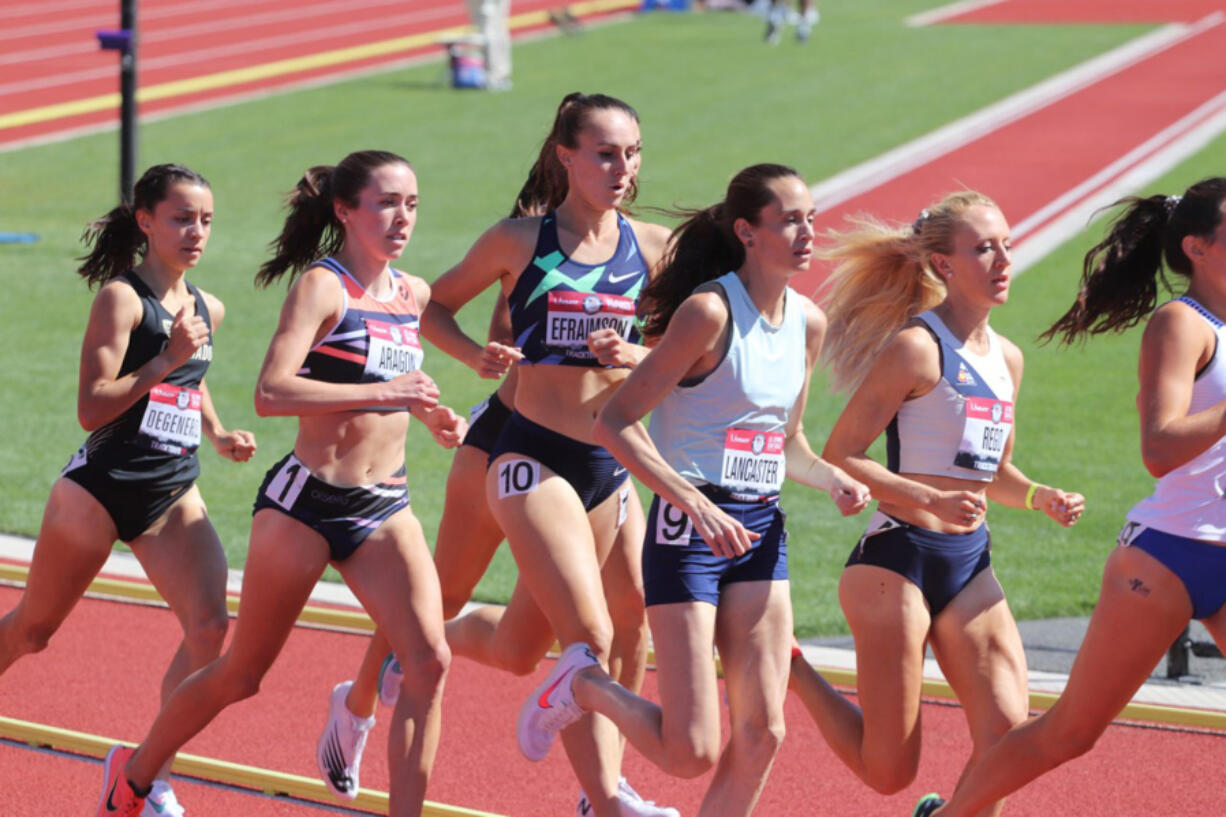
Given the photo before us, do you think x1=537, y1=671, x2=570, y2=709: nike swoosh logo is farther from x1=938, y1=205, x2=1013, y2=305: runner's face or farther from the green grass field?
the green grass field

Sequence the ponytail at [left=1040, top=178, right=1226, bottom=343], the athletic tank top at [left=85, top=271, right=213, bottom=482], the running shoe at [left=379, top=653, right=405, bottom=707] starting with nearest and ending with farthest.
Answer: the ponytail at [left=1040, top=178, right=1226, bottom=343]
the athletic tank top at [left=85, top=271, right=213, bottom=482]
the running shoe at [left=379, top=653, right=405, bottom=707]

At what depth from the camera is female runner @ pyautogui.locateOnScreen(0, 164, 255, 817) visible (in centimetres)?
554

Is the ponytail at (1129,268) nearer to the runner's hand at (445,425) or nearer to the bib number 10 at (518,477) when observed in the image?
the bib number 10 at (518,477)

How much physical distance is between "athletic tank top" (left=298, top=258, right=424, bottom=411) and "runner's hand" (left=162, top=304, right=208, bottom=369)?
16.0 inches

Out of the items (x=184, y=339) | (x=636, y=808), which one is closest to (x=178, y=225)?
(x=184, y=339)

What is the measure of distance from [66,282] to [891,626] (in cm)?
1255

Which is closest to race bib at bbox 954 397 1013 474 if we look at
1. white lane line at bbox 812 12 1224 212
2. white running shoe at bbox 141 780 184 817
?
white running shoe at bbox 141 780 184 817

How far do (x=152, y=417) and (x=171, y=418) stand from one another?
0.06 m

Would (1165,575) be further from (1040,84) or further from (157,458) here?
(1040,84)

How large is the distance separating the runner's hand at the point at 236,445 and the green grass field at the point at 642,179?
299cm

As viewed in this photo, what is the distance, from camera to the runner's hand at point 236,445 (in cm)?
596

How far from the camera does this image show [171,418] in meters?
5.74

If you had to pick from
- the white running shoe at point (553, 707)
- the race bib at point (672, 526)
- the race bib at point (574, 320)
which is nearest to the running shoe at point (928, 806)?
the white running shoe at point (553, 707)

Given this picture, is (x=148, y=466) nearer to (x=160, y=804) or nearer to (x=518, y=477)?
(x=160, y=804)
